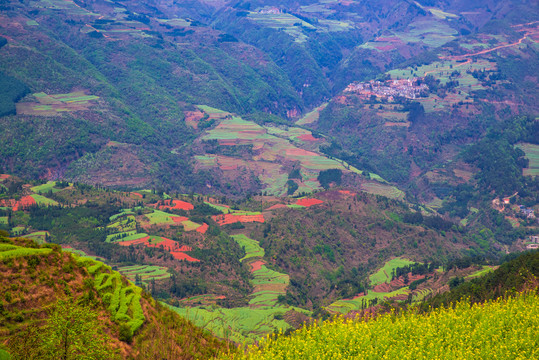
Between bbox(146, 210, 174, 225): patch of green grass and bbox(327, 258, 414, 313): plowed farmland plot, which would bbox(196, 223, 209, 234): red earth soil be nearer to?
bbox(146, 210, 174, 225): patch of green grass

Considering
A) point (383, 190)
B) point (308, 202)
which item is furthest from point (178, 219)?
point (383, 190)

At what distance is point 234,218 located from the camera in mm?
103375

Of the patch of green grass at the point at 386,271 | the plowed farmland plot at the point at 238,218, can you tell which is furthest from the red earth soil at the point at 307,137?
the patch of green grass at the point at 386,271

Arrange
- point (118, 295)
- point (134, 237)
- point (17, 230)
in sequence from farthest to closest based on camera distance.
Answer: point (134, 237), point (17, 230), point (118, 295)

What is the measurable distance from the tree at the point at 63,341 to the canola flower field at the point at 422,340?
7981 mm

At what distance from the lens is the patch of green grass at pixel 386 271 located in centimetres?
7931

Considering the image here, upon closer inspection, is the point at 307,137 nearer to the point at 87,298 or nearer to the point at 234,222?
the point at 234,222

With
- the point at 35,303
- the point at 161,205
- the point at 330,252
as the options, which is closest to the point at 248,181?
the point at 161,205

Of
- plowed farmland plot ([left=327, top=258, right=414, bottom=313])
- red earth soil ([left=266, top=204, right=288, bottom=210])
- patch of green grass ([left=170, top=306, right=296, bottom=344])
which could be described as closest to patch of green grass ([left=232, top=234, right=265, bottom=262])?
red earth soil ([left=266, top=204, right=288, bottom=210])

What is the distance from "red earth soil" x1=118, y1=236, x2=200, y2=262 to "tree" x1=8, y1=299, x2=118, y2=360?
54.6 m

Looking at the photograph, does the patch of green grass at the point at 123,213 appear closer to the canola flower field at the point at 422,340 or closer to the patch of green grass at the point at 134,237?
the patch of green grass at the point at 134,237

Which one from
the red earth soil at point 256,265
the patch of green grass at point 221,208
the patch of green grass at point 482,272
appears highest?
the patch of green grass at point 482,272

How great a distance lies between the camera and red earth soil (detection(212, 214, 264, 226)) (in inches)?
3944

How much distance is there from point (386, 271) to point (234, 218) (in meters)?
34.9
